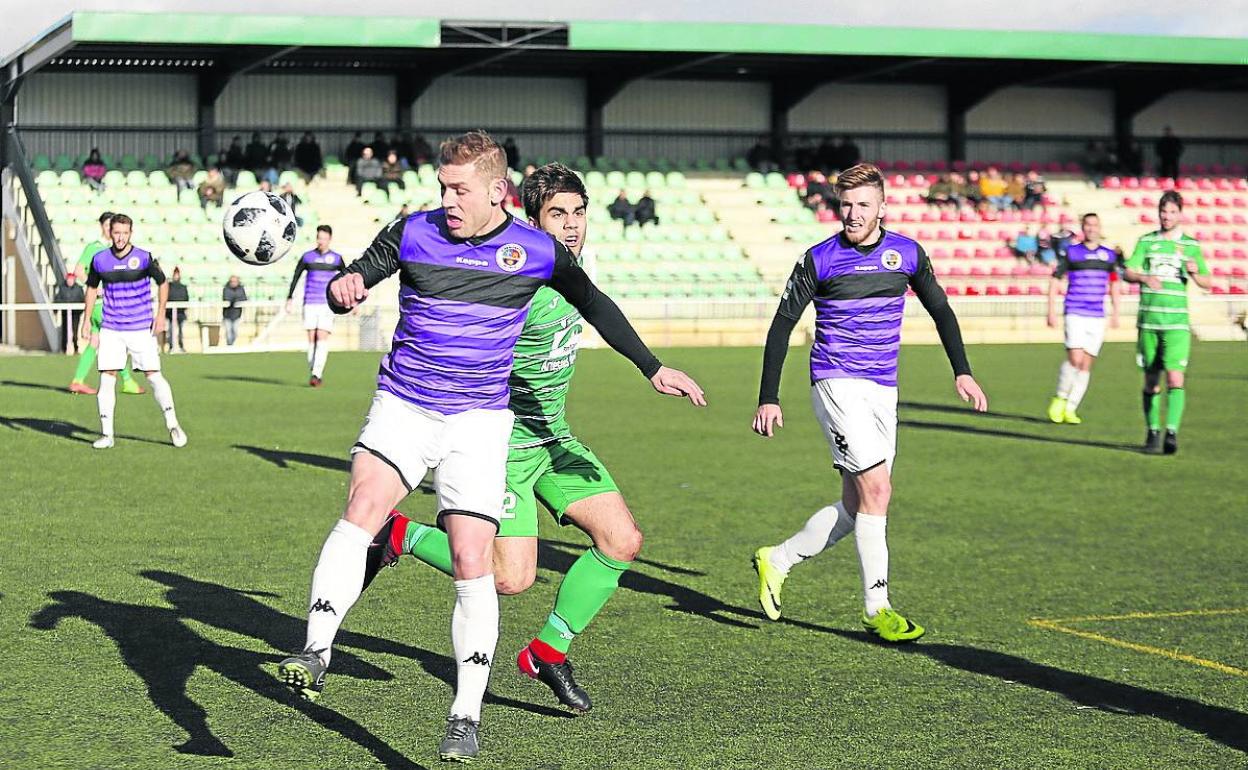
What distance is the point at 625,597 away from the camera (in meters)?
7.79

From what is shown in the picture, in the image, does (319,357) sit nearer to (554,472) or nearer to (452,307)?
(554,472)

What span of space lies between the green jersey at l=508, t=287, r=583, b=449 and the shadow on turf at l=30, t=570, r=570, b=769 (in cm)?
96

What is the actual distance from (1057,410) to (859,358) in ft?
32.9

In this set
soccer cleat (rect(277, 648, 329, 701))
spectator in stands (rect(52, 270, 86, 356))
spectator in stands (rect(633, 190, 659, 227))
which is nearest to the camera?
soccer cleat (rect(277, 648, 329, 701))

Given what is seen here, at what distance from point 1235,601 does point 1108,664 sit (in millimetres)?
1626

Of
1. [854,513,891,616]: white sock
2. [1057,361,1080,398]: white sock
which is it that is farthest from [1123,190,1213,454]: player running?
[854,513,891,616]: white sock

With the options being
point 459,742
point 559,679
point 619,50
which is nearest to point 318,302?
point 559,679

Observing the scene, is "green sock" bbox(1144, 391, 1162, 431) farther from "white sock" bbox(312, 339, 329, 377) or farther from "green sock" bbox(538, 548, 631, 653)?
"white sock" bbox(312, 339, 329, 377)

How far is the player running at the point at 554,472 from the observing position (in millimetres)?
5922

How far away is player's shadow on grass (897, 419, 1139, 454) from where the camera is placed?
1454 centimetres

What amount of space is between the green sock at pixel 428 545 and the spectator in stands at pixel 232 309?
24902 mm

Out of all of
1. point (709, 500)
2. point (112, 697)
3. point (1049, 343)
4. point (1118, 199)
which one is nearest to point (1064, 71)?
point (1118, 199)

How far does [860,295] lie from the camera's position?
7.18m

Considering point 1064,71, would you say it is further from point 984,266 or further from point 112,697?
point 112,697
